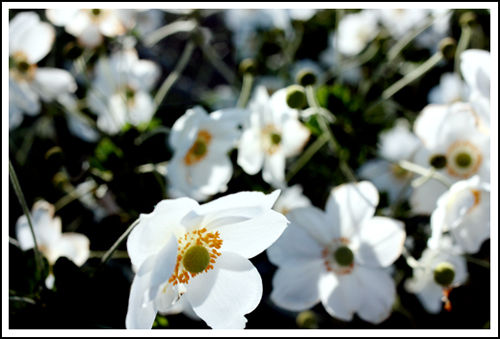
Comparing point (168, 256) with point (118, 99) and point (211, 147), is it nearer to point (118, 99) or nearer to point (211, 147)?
point (211, 147)

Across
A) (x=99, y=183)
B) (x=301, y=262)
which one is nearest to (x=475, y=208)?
(x=301, y=262)

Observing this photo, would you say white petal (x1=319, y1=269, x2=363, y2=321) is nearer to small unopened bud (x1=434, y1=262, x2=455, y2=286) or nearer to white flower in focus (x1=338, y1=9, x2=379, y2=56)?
small unopened bud (x1=434, y1=262, x2=455, y2=286)

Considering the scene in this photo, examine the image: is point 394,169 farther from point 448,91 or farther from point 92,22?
point 92,22

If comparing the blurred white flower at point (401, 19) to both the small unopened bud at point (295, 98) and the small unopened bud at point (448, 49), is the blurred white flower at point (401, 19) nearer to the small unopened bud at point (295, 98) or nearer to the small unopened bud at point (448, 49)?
the small unopened bud at point (448, 49)

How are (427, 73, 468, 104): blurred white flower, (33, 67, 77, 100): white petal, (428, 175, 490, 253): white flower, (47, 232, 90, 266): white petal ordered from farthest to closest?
1. (427, 73, 468, 104): blurred white flower
2. (33, 67, 77, 100): white petal
3. (47, 232, 90, 266): white petal
4. (428, 175, 490, 253): white flower

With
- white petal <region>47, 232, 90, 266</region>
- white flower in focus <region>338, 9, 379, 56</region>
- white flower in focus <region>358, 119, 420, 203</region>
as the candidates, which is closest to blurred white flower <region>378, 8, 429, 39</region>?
white flower in focus <region>338, 9, 379, 56</region>

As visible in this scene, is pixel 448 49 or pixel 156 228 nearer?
pixel 156 228

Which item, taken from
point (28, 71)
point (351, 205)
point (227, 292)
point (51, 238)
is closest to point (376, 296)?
point (351, 205)
